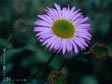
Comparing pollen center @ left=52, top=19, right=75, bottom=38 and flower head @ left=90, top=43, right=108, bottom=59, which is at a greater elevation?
pollen center @ left=52, top=19, right=75, bottom=38

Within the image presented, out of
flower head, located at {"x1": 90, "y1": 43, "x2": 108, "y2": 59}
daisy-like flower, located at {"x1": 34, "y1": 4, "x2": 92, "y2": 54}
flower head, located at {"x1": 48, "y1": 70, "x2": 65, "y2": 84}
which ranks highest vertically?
daisy-like flower, located at {"x1": 34, "y1": 4, "x2": 92, "y2": 54}

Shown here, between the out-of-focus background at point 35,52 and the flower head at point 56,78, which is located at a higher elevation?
the out-of-focus background at point 35,52

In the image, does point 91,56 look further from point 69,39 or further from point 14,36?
point 14,36

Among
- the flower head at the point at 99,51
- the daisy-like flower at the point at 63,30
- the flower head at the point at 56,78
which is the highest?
the daisy-like flower at the point at 63,30
